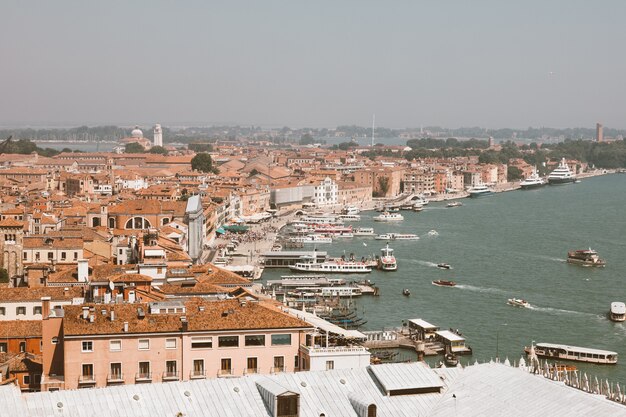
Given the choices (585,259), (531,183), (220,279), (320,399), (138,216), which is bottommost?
(531,183)

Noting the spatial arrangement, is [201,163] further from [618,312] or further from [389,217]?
[618,312]

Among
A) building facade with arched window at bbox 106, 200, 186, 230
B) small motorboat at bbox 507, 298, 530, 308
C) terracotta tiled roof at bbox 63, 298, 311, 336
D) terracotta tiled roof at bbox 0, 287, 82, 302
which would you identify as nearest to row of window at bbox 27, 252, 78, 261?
terracotta tiled roof at bbox 0, 287, 82, 302

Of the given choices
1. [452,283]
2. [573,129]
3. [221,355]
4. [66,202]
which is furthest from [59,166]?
[573,129]

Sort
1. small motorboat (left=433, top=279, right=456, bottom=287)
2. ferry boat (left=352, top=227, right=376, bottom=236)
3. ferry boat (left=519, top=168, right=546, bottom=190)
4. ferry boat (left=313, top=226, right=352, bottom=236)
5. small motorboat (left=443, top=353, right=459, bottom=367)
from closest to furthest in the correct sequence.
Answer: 1. small motorboat (left=443, top=353, right=459, bottom=367)
2. small motorboat (left=433, top=279, right=456, bottom=287)
3. ferry boat (left=313, top=226, right=352, bottom=236)
4. ferry boat (left=352, top=227, right=376, bottom=236)
5. ferry boat (left=519, top=168, right=546, bottom=190)

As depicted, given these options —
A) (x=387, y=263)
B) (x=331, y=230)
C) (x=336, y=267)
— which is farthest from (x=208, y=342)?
(x=331, y=230)

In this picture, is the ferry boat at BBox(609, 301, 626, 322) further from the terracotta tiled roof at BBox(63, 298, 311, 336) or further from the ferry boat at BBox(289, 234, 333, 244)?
the ferry boat at BBox(289, 234, 333, 244)

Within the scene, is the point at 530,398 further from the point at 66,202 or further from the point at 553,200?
the point at 553,200
